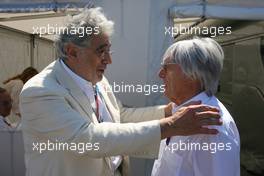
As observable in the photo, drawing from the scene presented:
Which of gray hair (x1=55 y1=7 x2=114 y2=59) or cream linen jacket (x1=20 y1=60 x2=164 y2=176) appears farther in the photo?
gray hair (x1=55 y1=7 x2=114 y2=59)

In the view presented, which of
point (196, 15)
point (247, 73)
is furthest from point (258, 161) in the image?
point (196, 15)

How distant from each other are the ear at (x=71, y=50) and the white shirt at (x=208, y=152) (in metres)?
0.59

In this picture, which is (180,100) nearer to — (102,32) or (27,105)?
(102,32)

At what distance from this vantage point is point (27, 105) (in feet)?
6.62

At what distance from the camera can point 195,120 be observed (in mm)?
1788

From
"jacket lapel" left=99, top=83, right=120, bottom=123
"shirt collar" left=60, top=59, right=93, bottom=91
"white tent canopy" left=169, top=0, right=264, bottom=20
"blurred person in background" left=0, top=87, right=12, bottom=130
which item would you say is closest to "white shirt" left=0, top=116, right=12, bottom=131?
"blurred person in background" left=0, top=87, right=12, bottom=130

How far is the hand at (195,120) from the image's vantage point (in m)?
1.78

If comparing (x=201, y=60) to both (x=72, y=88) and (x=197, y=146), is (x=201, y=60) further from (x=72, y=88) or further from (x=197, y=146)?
(x=72, y=88)

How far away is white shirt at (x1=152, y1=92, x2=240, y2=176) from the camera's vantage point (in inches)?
72.2

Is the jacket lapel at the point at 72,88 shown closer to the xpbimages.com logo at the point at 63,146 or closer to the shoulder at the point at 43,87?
the shoulder at the point at 43,87

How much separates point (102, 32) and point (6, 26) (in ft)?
12.9

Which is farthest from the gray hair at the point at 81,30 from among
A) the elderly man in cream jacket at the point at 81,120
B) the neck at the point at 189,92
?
the neck at the point at 189,92

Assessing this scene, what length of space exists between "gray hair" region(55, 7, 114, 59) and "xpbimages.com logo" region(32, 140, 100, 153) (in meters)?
0.41

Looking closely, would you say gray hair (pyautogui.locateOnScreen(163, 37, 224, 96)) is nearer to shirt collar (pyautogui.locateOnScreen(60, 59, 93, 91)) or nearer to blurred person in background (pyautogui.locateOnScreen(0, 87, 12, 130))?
shirt collar (pyautogui.locateOnScreen(60, 59, 93, 91))
